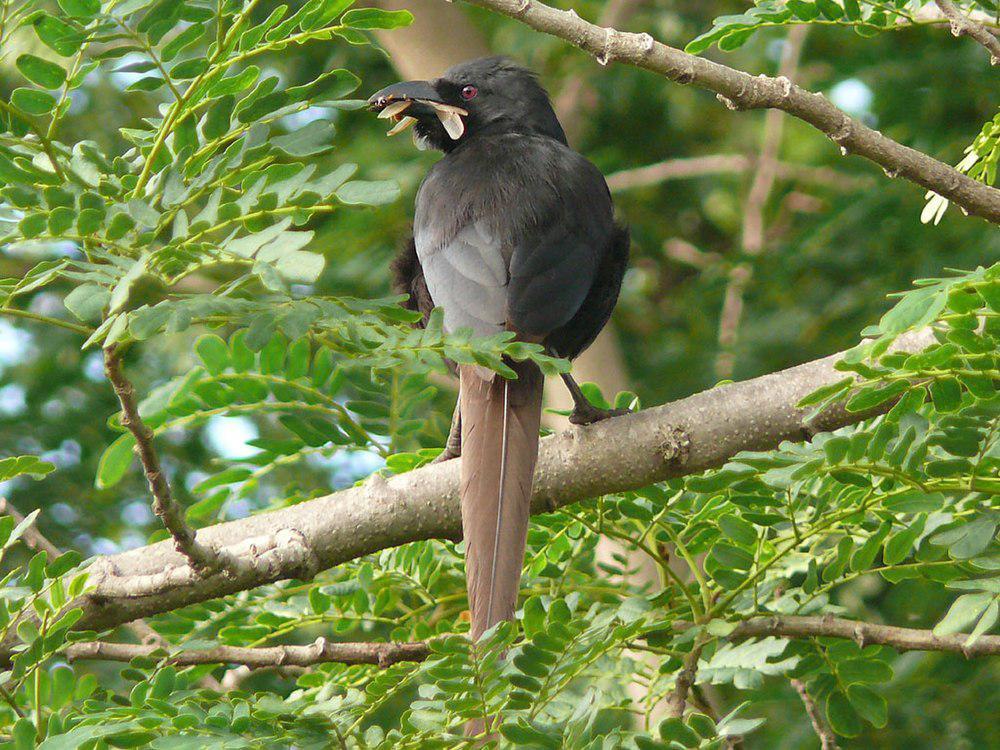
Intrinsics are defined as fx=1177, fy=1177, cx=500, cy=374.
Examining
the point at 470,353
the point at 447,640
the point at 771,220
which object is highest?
the point at 470,353

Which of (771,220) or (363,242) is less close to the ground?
(363,242)

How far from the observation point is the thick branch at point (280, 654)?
2592 millimetres

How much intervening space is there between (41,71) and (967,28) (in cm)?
190


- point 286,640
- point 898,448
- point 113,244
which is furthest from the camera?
point 286,640

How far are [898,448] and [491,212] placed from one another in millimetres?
1760

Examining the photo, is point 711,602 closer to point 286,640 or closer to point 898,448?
point 898,448

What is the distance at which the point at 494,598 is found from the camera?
2664mm

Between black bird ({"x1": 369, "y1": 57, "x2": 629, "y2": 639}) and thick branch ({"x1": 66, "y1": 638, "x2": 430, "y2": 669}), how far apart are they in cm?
20

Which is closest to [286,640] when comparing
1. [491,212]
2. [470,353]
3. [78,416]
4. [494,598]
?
[78,416]

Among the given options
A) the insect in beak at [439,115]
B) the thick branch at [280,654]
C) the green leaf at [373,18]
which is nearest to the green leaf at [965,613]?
the thick branch at [280,654]

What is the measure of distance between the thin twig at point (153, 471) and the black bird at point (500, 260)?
0.62 metres

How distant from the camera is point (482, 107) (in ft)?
14.3

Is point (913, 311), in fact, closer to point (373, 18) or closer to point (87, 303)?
point (373, 18)

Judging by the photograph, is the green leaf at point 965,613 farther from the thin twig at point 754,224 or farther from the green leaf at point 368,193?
the thin twig at point 754,224
